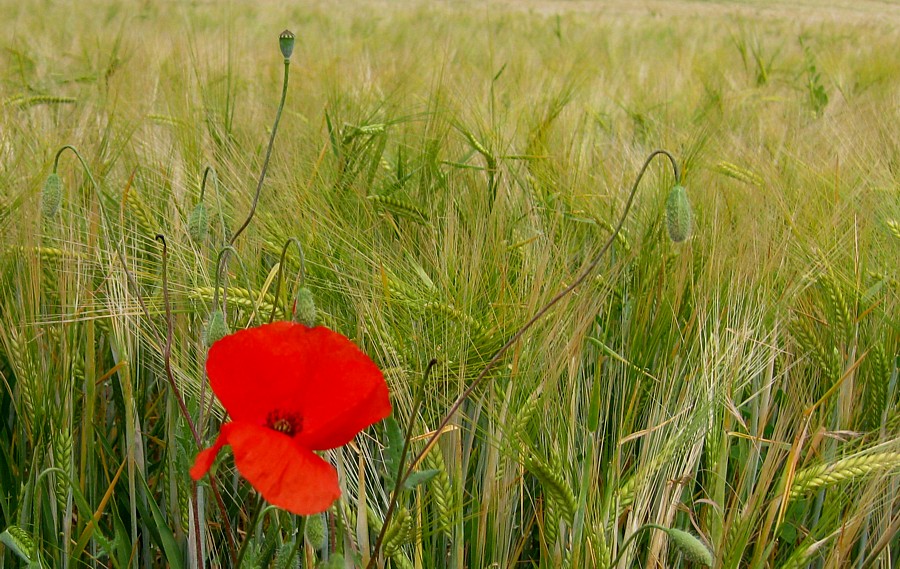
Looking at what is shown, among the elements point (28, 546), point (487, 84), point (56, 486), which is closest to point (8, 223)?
point (56, 486)

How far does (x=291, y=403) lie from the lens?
0.55m

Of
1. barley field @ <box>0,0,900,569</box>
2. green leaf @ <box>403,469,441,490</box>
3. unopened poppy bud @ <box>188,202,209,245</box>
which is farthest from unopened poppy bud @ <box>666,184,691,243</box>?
unopened poppy bud @ <box>188,202,209,245</box>

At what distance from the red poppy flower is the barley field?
0.01 meters

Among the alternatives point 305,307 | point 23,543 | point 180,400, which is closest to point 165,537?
point 23,543

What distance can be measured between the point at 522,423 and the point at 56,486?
49 cm

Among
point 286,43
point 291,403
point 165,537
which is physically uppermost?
point 286,43

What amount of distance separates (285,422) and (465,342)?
0.41 meters

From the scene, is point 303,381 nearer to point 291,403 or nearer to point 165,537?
point 291,403

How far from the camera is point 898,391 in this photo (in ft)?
3.79

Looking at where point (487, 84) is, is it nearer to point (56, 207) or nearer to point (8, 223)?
point (8, 223)

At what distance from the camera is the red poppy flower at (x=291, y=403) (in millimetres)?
485

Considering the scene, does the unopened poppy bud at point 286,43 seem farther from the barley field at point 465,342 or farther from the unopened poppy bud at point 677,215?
the unopened poppy bud at point 677,215

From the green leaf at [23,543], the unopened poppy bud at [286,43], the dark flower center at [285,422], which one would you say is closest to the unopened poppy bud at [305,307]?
the dark flower center at [285,422]

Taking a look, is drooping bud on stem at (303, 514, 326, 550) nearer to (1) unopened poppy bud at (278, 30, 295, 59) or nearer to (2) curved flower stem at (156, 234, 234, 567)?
(2) curved flower stem at (156, 234, 234, 567)
